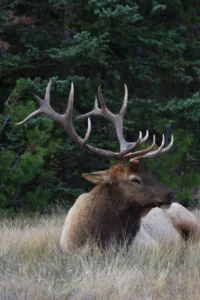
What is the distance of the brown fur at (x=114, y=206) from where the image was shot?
694cm

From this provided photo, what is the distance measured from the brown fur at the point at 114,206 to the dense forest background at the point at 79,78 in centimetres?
255

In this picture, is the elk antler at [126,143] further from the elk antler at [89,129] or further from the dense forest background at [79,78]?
the dense forest background at [79,78]

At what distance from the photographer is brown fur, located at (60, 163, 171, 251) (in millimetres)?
6938

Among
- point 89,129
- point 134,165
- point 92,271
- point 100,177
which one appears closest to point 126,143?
point 134,165

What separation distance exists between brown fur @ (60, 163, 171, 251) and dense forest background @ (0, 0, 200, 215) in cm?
255

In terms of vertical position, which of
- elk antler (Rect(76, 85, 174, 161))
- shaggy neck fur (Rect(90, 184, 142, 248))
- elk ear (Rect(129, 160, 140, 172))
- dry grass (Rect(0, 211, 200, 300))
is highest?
elk antler (Rect(76, 85, 174, 161))

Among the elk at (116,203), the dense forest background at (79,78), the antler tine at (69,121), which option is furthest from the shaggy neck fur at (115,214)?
the dense forest background at (79,78)

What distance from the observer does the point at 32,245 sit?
7188mm

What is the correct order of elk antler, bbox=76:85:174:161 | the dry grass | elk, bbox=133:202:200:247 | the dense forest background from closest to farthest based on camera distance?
the dry grass
elk antler, bbox=76:85:174:161
elk, bbox=133:202:200:247
the dense forest background

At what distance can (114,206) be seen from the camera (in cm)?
708

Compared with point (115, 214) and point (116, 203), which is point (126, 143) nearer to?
point (116, 203)

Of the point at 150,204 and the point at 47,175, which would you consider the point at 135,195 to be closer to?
the point at 150,204

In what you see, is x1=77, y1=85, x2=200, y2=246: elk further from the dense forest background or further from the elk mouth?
the dense forest background

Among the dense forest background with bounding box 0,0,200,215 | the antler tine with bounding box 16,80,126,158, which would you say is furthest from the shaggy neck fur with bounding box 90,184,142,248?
the dense forest background with bounding box 0,0,200,215
